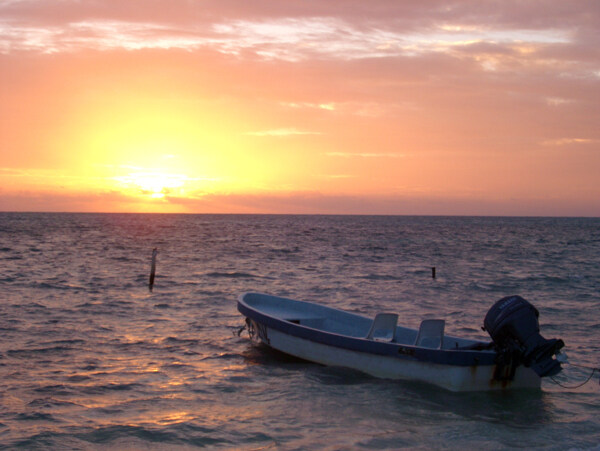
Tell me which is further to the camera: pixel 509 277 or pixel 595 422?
pixel 509 277

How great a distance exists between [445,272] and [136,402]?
30.1m

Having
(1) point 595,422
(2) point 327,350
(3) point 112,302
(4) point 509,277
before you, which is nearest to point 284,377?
(2) point 327,350

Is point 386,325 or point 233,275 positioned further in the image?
point 233,275

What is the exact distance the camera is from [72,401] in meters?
10.5

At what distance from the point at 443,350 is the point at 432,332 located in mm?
913

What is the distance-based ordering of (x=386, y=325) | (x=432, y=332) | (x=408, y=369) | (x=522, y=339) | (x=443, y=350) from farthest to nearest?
(x=386, y=325)
(x=432, y=332)
(x=408, y=369)
(x=443, y=350)
(x=522, y=339)

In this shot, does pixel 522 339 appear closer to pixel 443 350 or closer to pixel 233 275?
pixel 443 350

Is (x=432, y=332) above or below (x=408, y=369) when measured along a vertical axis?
above

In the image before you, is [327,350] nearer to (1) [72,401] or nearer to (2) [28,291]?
(1) [72,401]

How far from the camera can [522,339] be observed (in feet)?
34.6

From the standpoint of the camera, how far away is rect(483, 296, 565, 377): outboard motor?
10.3 metres

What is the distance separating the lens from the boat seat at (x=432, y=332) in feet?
38.3

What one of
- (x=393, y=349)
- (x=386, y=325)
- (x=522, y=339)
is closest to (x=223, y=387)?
(x=393, y=349)

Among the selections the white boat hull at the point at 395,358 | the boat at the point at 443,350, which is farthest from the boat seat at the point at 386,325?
the white boat hull at the point at 395,358
